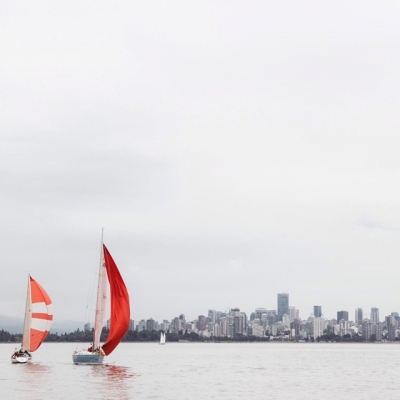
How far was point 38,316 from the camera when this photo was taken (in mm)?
80312

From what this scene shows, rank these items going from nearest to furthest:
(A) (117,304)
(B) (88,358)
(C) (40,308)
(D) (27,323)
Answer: (A) (117,304) → (B) (88,358) → (D) (27,323) → (C) (40,308)

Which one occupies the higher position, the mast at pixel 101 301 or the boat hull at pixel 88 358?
the mast at pixel 101 301

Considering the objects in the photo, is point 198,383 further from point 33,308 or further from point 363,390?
point 33,308

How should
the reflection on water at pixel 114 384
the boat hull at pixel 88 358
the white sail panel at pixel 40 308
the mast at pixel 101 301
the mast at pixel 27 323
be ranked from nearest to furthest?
the reflection on water at pixel 114 384, the mast at pixel 101 301, the boat hull at pixel 88 358, the mast at pixel 27 323, the white sail panel at pixel 40 308

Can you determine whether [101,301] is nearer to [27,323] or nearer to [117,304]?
[117,304]

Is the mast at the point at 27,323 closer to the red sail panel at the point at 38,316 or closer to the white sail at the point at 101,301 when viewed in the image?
the red sail panel at the point at 38,316

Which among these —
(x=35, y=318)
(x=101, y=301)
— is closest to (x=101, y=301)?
(x=101, y=301)

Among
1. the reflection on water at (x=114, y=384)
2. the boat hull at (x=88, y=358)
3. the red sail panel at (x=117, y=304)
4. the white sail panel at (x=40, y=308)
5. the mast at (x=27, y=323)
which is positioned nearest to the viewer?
the reflection on water at (x=114, y=384)

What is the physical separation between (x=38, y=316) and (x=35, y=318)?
39cm

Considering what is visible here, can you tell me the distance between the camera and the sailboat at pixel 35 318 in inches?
3150

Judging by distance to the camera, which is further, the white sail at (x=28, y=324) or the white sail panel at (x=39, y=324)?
the white sail panel at (x=39, y=324)

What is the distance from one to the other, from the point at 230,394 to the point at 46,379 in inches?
762

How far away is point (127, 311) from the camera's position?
67312 mm

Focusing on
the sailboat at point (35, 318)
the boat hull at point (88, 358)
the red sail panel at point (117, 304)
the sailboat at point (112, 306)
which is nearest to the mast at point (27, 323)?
the sailboat at point (35, 318)
